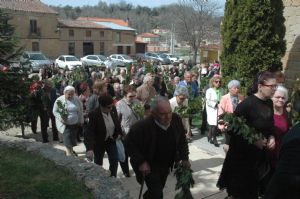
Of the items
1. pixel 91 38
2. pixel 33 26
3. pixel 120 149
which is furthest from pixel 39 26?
pixel 120 149

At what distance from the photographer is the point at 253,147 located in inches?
174

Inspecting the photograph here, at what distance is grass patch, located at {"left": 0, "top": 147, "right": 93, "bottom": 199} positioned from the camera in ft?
15.6

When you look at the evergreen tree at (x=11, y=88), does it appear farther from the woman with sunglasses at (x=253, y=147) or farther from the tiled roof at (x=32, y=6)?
the tiled roof at (x=32, y=6)

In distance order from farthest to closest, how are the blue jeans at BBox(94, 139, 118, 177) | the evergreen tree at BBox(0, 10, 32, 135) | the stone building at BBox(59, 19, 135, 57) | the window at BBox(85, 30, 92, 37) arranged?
1. the window at BBox(85, 30, 92, 37)
2. the stone building at BBox(59, 19, 135, 57)
3. the blue jeans at BBox(94, 139, 118, 177)
4. the evergreen tree at BBox(0, 10, 32, 135)

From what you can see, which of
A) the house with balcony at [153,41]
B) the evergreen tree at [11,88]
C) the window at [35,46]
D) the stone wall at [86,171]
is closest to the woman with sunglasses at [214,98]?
the stone wall at [86,171]

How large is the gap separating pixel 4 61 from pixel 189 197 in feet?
8.58

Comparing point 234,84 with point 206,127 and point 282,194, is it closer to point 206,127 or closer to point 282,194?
point 206,127

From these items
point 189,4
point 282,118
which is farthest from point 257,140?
point 189,4

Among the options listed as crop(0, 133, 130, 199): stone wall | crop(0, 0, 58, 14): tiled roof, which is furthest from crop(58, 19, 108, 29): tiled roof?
crop(0, 133, 130, 199): stone wall

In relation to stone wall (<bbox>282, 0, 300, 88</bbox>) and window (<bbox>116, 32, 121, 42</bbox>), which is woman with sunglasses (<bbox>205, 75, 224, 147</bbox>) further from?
window (<bbox>116, 32, 121, 42</bbox>)

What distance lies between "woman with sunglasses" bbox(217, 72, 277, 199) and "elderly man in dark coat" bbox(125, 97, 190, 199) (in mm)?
641

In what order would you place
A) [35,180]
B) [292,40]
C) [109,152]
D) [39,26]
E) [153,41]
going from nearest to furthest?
[35,180], [109,152], [292,40], [39,26], [153,41]

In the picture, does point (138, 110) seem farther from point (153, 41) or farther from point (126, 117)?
point (153, 41)

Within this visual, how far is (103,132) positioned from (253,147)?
235 centimetres
